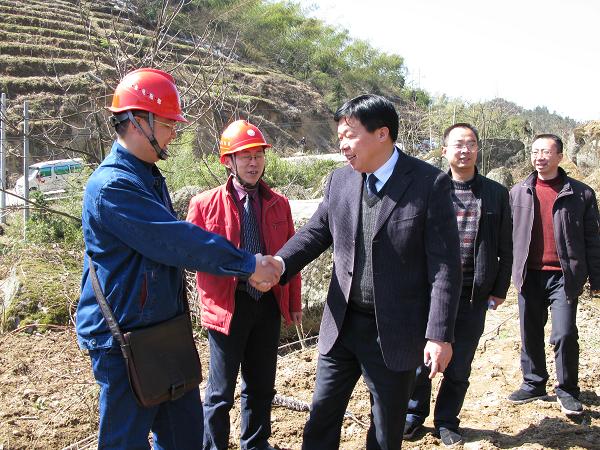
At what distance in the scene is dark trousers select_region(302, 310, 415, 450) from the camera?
8.89 ft

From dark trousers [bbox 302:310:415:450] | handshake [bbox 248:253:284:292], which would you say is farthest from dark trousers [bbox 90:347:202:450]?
dark trousers [bbox 302:310:415:450]

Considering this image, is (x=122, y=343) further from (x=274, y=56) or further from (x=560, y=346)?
(x=274, y=56)

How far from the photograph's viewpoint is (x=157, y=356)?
2475 mm

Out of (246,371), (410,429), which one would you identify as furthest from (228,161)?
(410,429)

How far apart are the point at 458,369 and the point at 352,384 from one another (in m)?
1.06

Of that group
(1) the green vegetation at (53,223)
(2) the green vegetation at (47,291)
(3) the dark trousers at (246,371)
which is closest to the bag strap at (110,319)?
(3) the dark trousers at (246,371)

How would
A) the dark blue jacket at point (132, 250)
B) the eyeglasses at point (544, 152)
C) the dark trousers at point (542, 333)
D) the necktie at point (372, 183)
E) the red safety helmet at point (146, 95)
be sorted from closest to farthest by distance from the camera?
the dark blue jacket at point (132, 250) < the red safety helmet at point (146, 95) < the necktie at point (372, 183) < the dark trousers at point (542, 333) < the eyeglasses at point (544, 152)

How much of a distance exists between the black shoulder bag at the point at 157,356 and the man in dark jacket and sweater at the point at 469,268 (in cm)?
166

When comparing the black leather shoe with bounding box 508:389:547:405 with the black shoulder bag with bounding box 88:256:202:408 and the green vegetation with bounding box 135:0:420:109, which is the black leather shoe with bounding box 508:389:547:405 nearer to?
the black shoulder bag with bounding box 88:256:202:408

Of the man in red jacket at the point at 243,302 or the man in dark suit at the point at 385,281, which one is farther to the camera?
the man in red jacket at the point at 243,302

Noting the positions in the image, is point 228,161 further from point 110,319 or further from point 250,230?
point 110,319

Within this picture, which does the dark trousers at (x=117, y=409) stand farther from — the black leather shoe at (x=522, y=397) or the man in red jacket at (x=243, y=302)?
the black leather shoe at (x=522, y=397)

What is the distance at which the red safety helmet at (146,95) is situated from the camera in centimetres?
250

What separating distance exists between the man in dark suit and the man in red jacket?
0.71 metres
